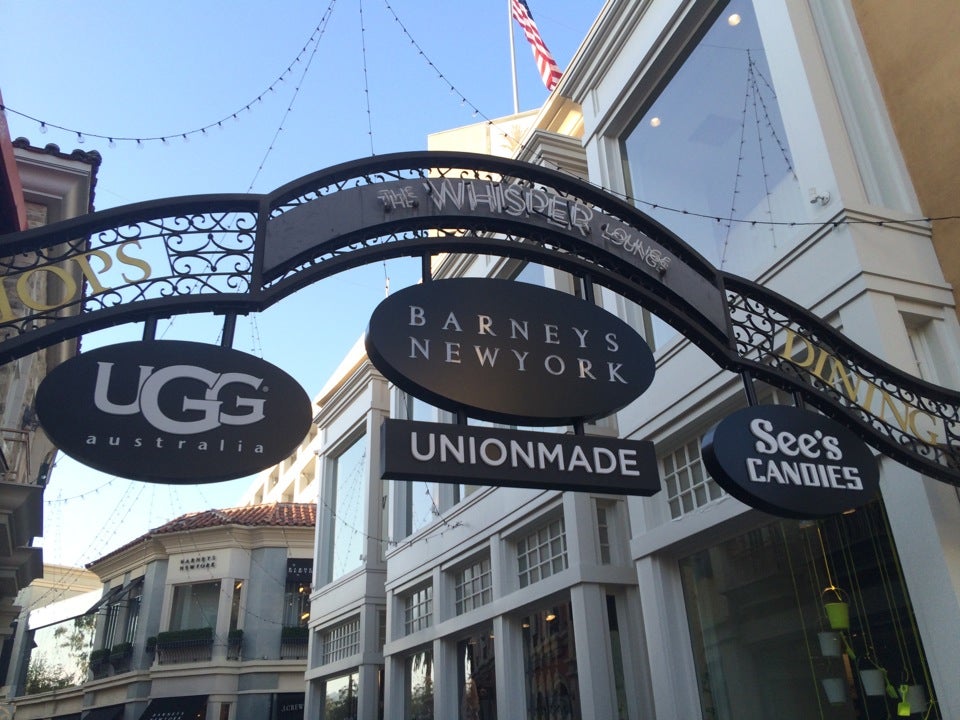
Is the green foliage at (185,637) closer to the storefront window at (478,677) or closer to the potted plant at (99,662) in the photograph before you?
the potted plant at (99,662)

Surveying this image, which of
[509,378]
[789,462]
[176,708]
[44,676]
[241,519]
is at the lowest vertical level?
[789,462]

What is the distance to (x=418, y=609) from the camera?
15602 mm

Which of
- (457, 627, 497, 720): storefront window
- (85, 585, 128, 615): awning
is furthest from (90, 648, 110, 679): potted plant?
(457, 627, 497, 720): storefront window

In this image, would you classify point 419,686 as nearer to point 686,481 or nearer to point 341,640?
point 341,640

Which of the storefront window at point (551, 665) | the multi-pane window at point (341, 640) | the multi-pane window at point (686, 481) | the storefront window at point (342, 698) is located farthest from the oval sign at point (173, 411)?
the multi-pane window at point (341, 640)

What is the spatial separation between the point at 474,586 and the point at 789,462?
9.24 metres

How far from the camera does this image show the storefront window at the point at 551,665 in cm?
1066

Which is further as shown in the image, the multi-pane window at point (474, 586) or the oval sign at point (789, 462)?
the multi-pane window at point (474, 586)

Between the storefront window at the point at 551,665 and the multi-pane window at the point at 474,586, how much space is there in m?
1.40

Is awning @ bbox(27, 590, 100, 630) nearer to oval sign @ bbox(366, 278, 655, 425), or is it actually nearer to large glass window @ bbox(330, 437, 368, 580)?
large glass window @ bbox(330, 437, 368, 580)

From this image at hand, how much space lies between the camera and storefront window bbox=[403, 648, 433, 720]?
14.4 meters

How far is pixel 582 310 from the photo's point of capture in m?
5.67

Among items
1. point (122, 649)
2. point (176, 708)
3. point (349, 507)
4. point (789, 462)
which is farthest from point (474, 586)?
point (122, 649)

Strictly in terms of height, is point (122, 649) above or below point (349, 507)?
below
